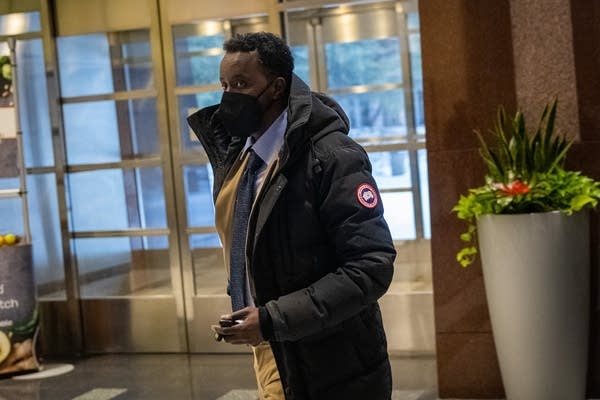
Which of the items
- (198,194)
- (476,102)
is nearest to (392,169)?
(476,102)

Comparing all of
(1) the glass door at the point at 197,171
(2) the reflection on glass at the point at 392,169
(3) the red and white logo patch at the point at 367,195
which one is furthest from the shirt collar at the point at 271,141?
(1) the glass door at the point at 197,171

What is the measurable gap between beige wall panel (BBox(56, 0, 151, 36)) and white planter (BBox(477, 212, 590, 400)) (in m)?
2.84

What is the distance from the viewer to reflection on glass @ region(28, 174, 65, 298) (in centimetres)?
642

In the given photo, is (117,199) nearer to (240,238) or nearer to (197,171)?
(197,171)

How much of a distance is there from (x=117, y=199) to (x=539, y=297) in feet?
10.2

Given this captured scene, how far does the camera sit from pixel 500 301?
4.29 m

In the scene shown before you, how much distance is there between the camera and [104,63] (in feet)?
20.6

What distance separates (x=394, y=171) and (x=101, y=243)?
203 centimetres

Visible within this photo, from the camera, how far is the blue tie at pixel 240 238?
6.10 feet

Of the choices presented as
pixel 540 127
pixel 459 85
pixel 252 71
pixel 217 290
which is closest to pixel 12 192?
pixel 217 290

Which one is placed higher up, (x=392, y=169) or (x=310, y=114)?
(x=310, y=114)

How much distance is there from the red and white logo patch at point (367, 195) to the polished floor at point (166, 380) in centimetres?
327

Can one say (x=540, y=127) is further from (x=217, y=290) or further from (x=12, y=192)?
(x=12, y=192)

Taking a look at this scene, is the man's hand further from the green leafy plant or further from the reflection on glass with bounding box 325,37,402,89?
the reflection on glass with bounding box 325,37,402,89
